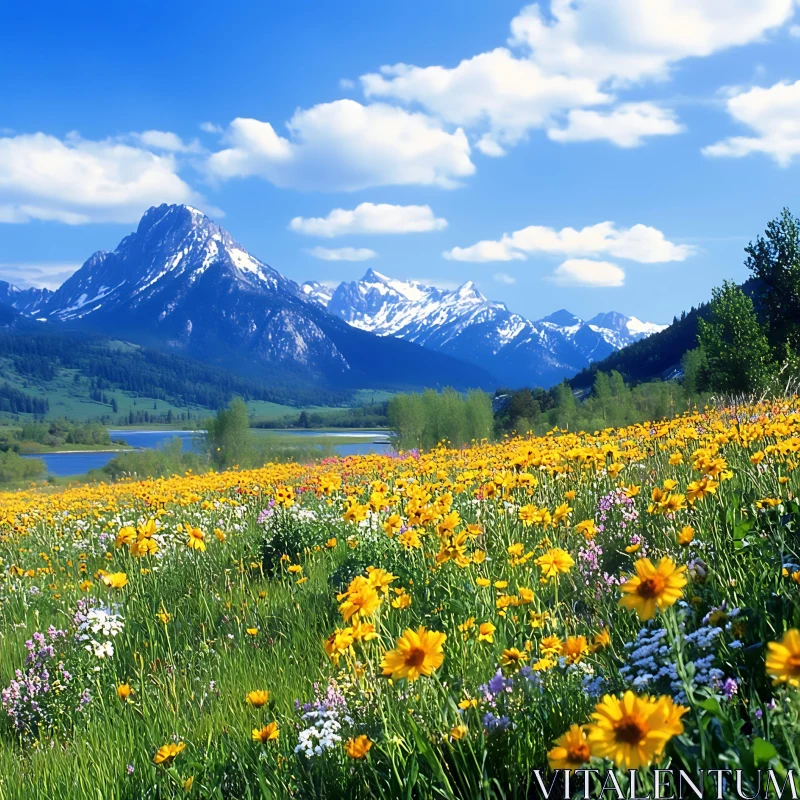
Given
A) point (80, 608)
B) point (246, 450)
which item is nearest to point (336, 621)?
point (80, 608)

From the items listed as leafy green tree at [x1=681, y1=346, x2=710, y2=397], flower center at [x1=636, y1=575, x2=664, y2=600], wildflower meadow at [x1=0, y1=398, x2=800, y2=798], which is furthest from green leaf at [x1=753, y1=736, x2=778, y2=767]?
leafy green tree at [x1=681, y1=346, x2=710, y2=397]

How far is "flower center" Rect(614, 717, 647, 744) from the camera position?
4.23 ft

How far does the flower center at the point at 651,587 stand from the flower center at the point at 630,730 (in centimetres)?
41

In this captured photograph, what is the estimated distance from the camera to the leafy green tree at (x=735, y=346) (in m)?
43.8

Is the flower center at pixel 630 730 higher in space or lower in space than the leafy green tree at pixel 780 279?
lower

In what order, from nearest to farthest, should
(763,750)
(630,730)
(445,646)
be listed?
1. (630,730)
2. (763,750)
3. (445,646)

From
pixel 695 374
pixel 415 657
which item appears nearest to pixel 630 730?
pixel 415 657

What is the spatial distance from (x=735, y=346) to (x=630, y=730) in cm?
4979

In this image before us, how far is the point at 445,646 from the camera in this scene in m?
2.96

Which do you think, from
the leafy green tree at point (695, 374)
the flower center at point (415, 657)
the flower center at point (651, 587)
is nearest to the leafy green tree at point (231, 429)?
the leafy green tree at point (695, 374)

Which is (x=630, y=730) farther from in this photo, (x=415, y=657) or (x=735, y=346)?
(x=735, y=346)

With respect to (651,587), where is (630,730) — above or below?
below

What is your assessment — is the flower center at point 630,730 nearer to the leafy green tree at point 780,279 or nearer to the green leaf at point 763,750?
the green leaf at point 763,750

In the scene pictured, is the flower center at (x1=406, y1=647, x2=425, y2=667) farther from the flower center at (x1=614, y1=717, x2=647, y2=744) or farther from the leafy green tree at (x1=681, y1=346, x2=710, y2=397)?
the leafy green tree at (x1=681, y1=346, x2=710, y2=397)
